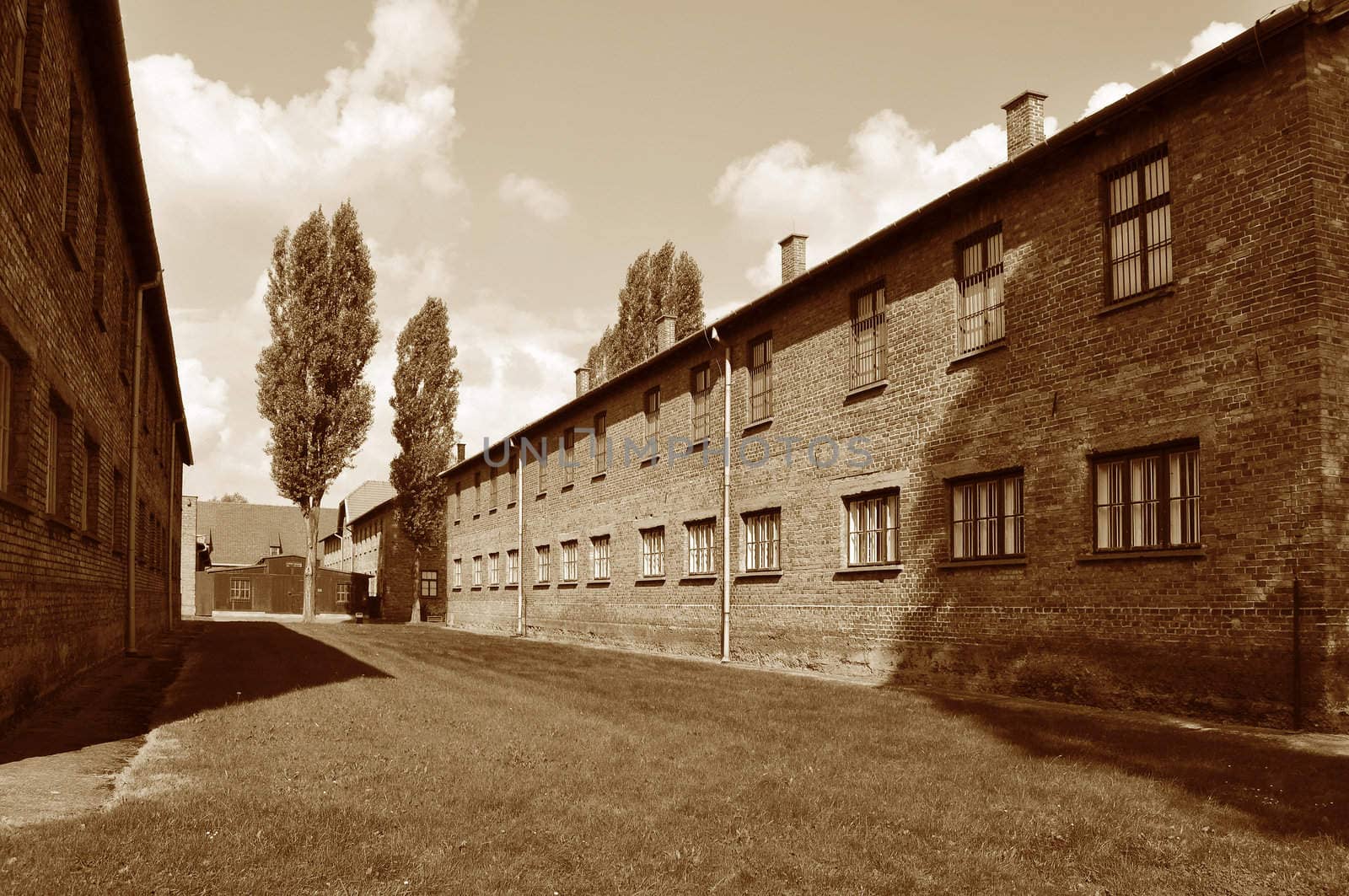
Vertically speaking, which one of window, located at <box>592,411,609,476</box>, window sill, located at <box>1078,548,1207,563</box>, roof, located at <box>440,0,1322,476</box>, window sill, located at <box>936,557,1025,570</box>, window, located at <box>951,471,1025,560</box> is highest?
roof, located at <box>440,0,1322,476</box>

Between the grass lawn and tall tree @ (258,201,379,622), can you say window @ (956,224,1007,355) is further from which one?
tall tree @ (258,201,379,622)

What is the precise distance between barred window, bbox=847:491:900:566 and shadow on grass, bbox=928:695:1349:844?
15.2 feet

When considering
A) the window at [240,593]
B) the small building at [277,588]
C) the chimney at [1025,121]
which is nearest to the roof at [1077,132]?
the chimney at [1025,121]

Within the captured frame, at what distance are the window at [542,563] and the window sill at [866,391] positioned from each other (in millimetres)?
15395

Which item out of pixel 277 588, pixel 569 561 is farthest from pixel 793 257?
pixel 277 588

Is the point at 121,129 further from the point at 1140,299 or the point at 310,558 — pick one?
the point at 310,558

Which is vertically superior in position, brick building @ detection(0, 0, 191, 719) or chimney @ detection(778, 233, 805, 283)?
chimney @ detection(778, 233, 805, 283)

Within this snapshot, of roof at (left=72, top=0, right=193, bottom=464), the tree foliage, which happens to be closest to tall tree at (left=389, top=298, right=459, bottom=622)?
the tree foliage

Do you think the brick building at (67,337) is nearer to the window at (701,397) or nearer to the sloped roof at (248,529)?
the window at (701,397)

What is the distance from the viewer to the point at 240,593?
65.2m

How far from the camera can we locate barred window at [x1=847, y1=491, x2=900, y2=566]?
15.8 m

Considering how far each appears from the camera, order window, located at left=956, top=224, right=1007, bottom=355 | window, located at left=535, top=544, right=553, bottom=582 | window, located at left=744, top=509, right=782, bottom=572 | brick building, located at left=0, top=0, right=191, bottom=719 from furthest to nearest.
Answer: window, located at left=535, top=544, right=553, bottom=582 → window, located at left=744, top=509, right=782, bottom=572 → window, located at left=956, top=224, right=1007, bottom=355 → brick building, located at left=0, top=0, right=191, bottom=719

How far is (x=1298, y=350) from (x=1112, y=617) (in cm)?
335

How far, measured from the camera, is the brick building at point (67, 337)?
826cm
